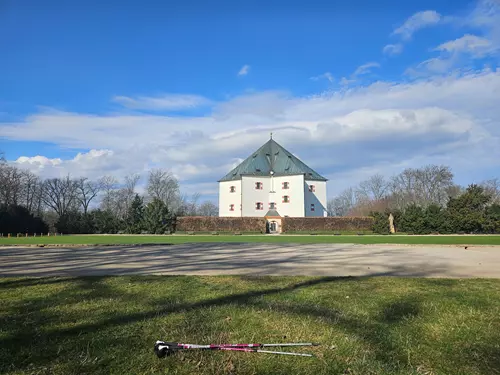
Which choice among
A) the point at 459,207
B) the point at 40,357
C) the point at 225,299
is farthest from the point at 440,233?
the point at 40,357

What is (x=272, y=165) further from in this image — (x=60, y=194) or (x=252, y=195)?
(x=60, y=194)

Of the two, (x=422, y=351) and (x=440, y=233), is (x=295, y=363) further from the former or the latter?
(x=440, y=233)

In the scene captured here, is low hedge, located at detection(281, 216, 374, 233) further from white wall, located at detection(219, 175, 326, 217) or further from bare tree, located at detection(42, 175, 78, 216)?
bare tree, located at detection(42, 175, 78, 216)

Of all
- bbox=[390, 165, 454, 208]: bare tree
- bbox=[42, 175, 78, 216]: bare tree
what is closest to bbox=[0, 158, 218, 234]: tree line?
bbox=[42, 175, 78, 216]: bare tree

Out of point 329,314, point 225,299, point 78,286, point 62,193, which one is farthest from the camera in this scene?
point 62,193

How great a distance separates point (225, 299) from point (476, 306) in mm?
3787

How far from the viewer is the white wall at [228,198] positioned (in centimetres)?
6662

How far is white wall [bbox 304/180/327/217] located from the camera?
66.9m

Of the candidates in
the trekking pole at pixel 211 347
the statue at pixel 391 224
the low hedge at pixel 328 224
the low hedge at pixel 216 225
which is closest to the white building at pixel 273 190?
the low hedge at pixel 328 224

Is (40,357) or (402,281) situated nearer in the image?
(40,357)

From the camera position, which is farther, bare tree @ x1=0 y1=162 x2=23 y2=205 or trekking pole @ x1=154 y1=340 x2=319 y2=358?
bare tree @ x1=0 y1=162 x2=23 y2=205

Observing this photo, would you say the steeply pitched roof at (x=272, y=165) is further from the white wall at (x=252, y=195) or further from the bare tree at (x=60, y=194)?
the bare tree at (x=60, y=194)

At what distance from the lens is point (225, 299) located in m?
6.03

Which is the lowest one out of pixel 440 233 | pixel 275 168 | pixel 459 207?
pixel 440 233
